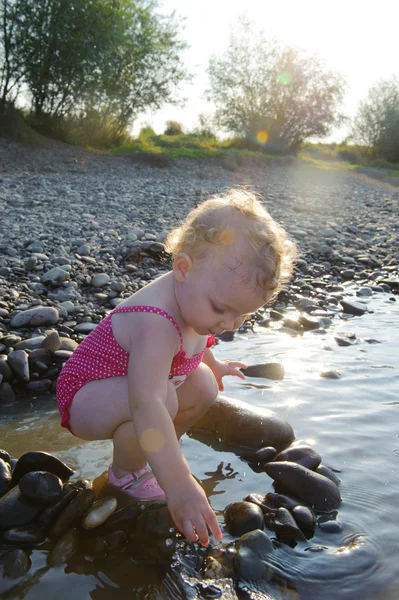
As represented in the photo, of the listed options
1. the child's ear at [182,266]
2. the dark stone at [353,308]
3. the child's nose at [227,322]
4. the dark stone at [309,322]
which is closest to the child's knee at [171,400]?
the child's nose at [227,322]

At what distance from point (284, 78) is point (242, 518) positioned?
2556 cm

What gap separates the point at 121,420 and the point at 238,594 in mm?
813

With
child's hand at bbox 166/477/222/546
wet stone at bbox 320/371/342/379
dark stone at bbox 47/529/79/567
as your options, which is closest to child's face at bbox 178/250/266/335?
child's hand at bbox 166/477/222/546

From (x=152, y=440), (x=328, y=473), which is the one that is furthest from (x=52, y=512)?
(x=328, y=473)

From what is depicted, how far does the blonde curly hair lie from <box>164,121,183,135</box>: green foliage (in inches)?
989

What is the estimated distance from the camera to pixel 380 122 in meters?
29.9

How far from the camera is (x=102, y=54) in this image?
1547 cm

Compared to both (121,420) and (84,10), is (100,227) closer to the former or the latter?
(121,420)

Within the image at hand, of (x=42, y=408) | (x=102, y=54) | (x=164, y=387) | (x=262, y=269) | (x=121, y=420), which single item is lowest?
(x=42, y=408)

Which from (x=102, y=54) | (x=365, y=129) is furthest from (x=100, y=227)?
(x=365, y=129)

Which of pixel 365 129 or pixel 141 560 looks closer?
pixel 141 560

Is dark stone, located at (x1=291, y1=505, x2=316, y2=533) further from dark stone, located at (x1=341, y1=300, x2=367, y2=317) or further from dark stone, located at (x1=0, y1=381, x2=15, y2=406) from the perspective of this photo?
dark stone, located at (x1=341, y1=300, x2=367, y2=317)

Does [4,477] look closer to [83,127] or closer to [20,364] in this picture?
[20,364]

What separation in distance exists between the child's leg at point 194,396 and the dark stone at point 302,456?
453mm
